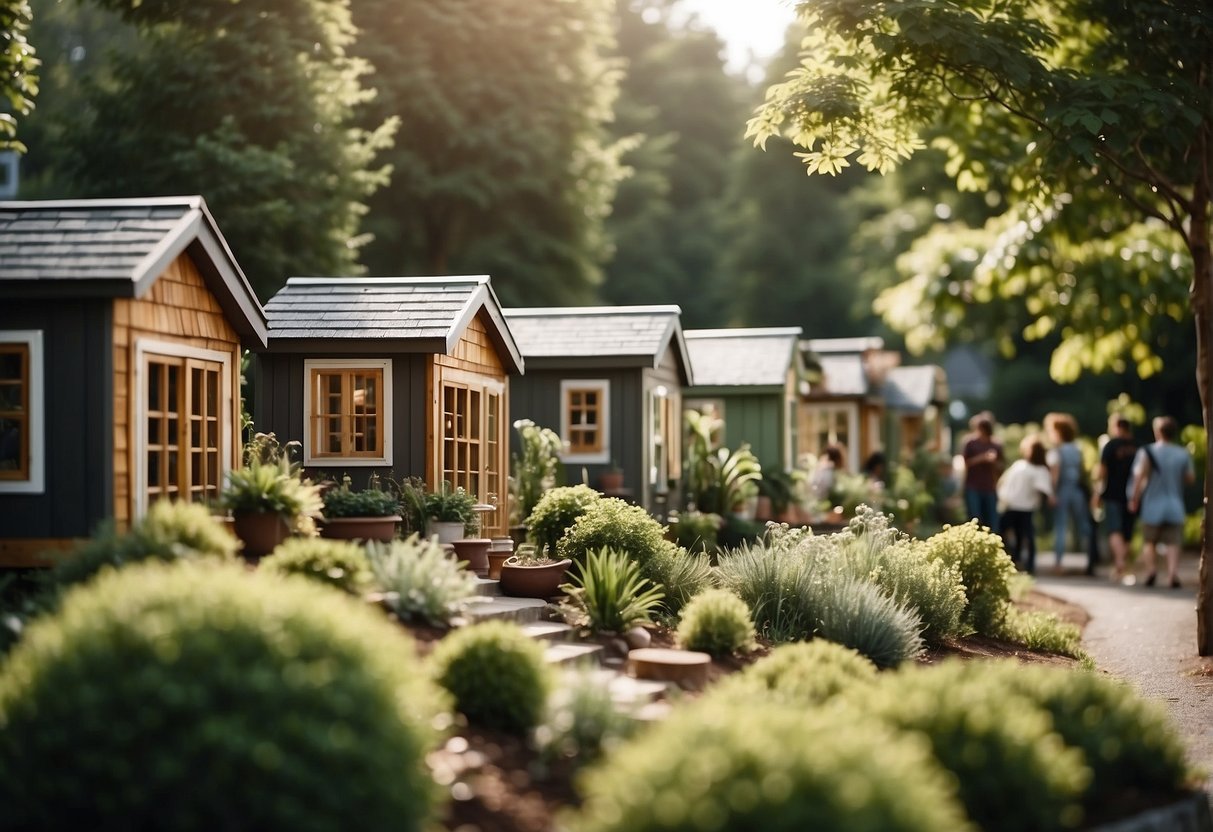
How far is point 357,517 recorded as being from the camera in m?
11.4

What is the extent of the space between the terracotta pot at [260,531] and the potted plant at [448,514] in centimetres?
262

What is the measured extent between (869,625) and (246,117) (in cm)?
1509

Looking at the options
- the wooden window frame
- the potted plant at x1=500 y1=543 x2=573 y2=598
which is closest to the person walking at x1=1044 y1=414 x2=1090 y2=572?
the potted plant at x1=500 y1=543 x2=573 y2=598

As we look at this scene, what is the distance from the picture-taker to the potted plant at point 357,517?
36.8 feet

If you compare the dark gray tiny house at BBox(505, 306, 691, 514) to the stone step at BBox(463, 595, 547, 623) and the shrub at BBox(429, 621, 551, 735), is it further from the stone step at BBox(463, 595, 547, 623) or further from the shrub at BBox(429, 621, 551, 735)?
the shrub at BBox(429, 621, 551, 735)

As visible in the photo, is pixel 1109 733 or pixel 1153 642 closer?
pixel 1109 733

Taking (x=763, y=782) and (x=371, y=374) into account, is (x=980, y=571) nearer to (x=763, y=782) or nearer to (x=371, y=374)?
(x=371, y=374)

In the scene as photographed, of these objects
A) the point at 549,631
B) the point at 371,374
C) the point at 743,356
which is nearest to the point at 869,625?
the point at 549,631

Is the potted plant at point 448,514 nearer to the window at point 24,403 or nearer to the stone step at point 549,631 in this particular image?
the stone step at point 549,631

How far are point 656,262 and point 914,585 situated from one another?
3267cm

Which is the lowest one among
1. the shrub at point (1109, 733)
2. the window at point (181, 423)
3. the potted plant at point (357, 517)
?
the shrub at point (1109, 733)

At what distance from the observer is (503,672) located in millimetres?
7555

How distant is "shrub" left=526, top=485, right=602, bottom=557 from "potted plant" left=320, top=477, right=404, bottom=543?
2139 millimetres

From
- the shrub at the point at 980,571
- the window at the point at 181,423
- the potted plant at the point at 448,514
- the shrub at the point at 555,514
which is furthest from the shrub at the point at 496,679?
the shrub at the point at 980,571
